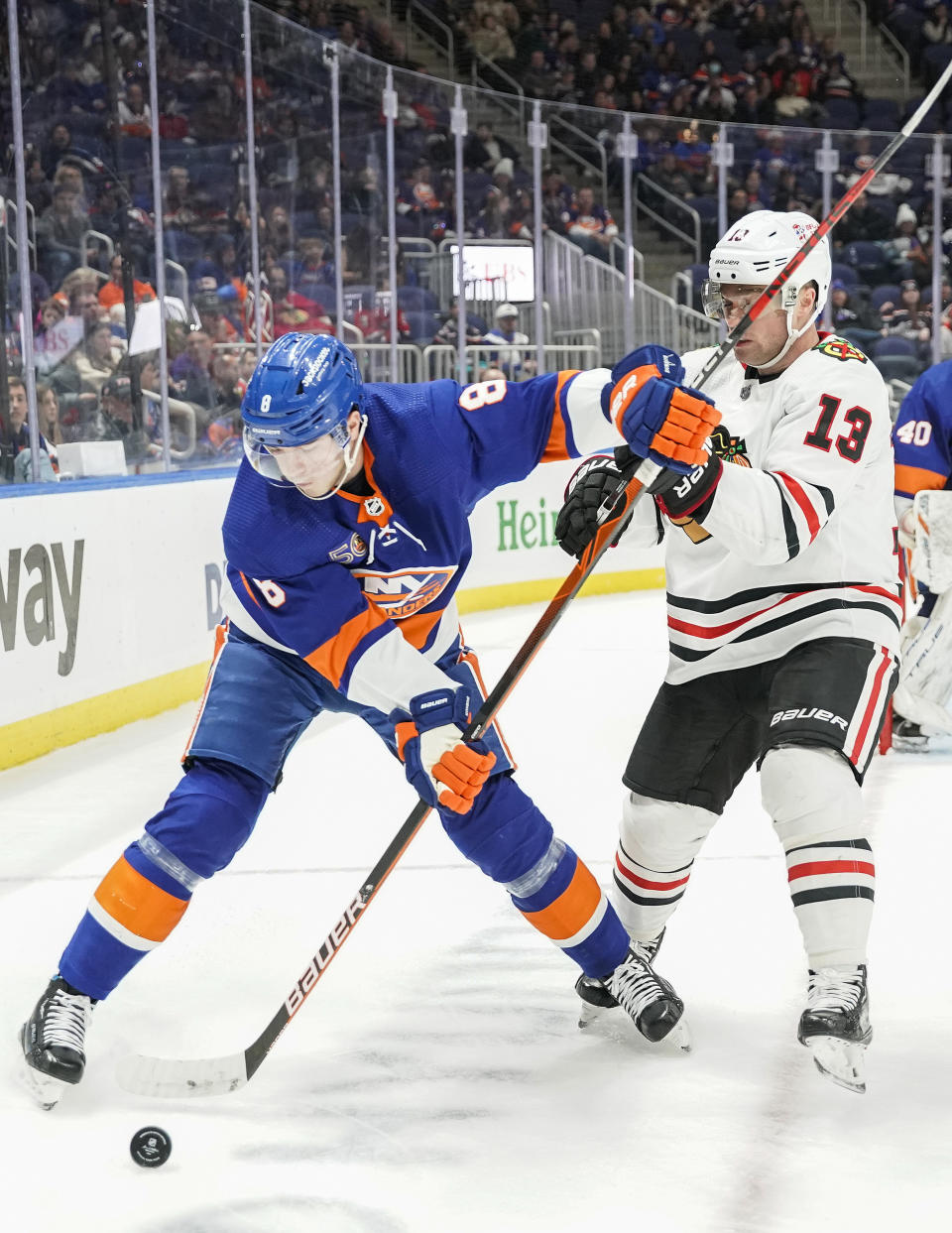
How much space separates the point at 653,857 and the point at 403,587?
0.57 meters

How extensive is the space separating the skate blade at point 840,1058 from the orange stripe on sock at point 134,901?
0.86 metres

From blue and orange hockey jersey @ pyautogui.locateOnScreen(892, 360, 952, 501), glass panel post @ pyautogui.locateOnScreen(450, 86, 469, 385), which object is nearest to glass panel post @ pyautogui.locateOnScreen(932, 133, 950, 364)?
glass panel post @ pyautogui.locateOnScreen(450, 86, 469, 385)

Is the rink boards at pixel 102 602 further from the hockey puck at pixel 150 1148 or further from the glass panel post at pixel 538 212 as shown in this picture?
the glass panel post at pixel 538 212

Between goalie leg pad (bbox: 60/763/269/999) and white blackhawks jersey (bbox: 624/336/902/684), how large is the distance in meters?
0.71

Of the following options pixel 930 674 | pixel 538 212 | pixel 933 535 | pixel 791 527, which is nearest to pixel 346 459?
pixel 791 527

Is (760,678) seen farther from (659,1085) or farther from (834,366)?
(659,1085)

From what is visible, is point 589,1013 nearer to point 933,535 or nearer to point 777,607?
point 777,607

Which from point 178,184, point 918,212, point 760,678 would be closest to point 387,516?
point 760,678

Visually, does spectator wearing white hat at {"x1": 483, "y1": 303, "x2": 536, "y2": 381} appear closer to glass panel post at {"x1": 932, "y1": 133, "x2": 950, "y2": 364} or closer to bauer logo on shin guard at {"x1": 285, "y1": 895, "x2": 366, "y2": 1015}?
glass panel post at {"x1": 932, "y1": 133, "x2": 950, "y2": 364}

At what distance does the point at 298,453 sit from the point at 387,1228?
92 cm

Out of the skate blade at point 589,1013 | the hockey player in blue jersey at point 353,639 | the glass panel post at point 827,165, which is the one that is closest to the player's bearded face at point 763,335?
the hockey player in blue jersey at point 353,639

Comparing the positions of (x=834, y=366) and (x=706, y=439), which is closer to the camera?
(x=706, y=439)

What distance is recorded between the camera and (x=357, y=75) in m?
6.59

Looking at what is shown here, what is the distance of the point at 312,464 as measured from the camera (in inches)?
75.6
